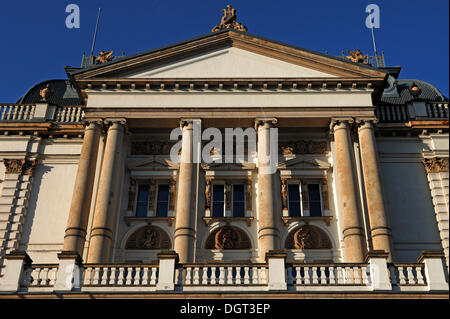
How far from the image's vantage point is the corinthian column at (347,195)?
2370 cm

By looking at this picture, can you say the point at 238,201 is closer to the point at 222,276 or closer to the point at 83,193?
the point at 83,193

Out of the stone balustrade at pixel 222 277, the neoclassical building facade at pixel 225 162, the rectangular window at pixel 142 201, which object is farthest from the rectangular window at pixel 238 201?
the stone balustrade at pixel 222 277

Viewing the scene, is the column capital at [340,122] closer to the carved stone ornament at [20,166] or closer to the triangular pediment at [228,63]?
the triangular pediment at [228,63]

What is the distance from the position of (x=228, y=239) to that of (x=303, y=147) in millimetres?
5963

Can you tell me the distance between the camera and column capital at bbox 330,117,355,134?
Result: 89.5 ft

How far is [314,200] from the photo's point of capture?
27234 mm

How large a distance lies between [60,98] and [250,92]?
1178cm

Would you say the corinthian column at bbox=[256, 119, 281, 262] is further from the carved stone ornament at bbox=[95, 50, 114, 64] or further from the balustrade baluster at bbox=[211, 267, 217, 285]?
the carved stone ornament at bbox=[95, 50, 114, 64]

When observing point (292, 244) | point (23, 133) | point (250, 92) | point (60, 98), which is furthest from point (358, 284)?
point (60, 98)

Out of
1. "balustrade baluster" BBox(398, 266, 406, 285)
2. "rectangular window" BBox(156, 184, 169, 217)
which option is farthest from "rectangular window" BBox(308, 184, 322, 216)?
"balustrade baluster" BBox(398, 266, 406, 285)

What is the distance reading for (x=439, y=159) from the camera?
2798 centimetres

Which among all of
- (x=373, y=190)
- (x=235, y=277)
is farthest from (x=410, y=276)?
(x=373, y=190)

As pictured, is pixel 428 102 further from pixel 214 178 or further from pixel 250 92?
pixel 214 178

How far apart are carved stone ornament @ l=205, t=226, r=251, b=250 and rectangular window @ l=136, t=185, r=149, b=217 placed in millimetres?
3338
